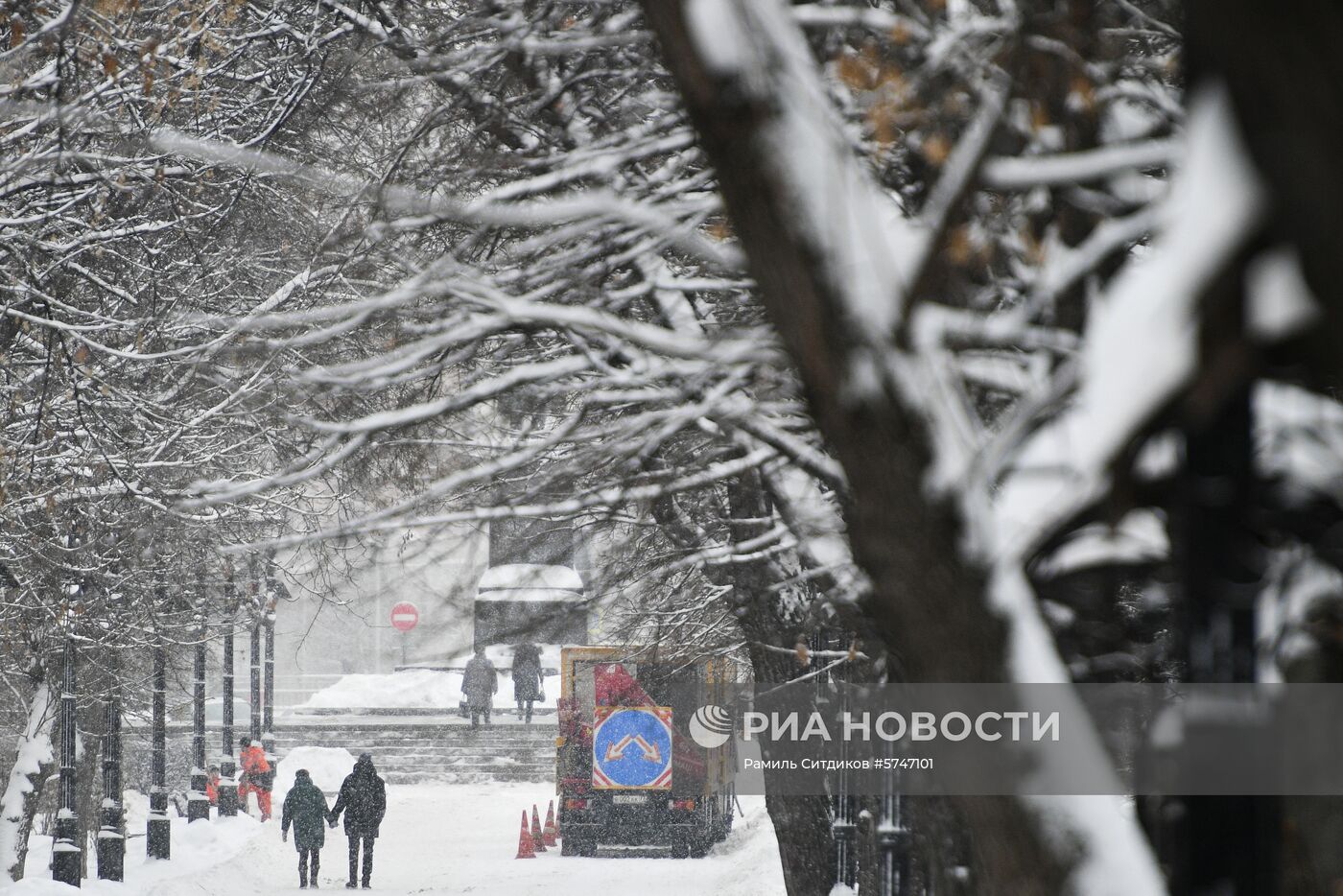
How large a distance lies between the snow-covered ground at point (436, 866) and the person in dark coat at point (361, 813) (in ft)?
1.24

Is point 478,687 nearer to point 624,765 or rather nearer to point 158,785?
point 624,765

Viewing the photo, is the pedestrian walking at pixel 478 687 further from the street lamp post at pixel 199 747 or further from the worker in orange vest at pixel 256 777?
the street lamp post at pixel 199 747

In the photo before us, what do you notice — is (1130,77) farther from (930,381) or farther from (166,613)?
(166,613)

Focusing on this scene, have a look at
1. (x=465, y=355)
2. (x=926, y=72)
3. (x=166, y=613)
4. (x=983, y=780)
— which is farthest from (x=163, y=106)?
(x=166, y=613)

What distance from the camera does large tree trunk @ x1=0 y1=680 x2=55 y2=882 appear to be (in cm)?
1463

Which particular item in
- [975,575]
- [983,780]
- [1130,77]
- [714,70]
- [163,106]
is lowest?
[983,780]

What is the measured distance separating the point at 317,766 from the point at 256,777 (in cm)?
324

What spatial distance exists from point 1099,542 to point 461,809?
25.0 meters

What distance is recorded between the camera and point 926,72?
3.83 metres

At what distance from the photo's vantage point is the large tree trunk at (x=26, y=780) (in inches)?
576

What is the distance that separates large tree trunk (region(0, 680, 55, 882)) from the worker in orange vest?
33.5ft

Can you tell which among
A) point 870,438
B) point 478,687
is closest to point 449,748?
point 478,687

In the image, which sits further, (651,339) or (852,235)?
(651,339)

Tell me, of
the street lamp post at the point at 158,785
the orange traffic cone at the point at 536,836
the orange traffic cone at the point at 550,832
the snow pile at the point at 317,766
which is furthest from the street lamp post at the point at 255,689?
the orange traffic cone at the point at 536,836
